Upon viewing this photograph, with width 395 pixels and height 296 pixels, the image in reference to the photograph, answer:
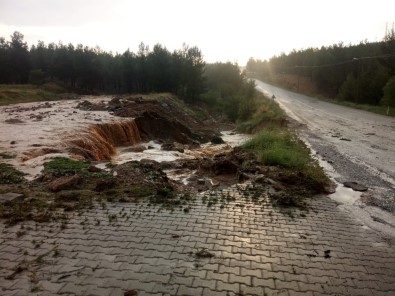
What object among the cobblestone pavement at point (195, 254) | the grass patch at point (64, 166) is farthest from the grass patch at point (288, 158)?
the grass patch at point (64, 166)

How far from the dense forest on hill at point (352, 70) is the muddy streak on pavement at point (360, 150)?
31.1 ft

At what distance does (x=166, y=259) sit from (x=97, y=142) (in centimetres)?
1209

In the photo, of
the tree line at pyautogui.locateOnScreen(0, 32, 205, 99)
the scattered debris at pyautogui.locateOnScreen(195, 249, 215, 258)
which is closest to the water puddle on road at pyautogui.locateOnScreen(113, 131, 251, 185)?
the scattered debris at pyautogui.locateOnScreen(195, 249, 215, 258)

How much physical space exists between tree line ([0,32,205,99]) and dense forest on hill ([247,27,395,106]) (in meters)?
19.5

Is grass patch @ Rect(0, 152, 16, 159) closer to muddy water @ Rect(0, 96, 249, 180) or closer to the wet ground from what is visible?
muddy water @ Rect(0, 96, 249, 180)

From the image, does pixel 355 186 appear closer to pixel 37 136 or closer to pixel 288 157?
pixel 288 157

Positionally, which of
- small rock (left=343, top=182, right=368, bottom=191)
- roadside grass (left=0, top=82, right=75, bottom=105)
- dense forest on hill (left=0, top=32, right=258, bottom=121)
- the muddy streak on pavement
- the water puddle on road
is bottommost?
the water puddle on road

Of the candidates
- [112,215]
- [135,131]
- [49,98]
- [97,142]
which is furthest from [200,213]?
Answer: [49,98]

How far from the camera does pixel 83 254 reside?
560 cm

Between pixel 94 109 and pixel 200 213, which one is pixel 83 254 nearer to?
pixel 200 213

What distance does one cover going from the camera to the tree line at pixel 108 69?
45969 mm

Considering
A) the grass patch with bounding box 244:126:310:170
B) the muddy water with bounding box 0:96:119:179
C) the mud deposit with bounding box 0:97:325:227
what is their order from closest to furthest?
the mud deposit with bounding box 0:97:325:227 < the muddy water with bounding box 0:96:119:179 < the grass patch with bounding box 244:126:310:170

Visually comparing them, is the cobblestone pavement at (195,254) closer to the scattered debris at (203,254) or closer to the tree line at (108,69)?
the scattered debris at (203,254)

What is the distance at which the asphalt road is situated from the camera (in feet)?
33.9
